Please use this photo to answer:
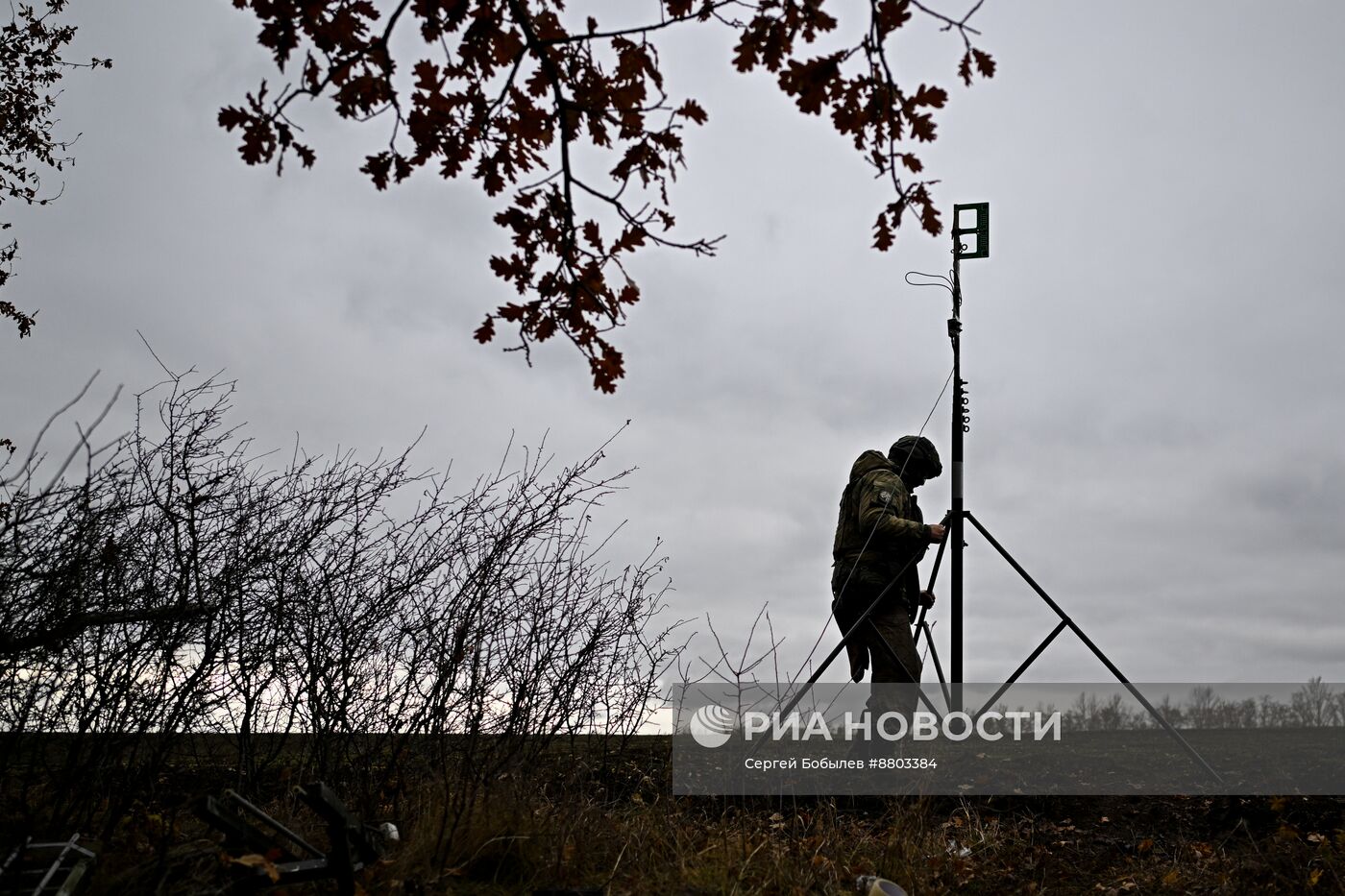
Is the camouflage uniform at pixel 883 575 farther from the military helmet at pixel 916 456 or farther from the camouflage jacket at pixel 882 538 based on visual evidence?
the military helmet at pixel 916 456

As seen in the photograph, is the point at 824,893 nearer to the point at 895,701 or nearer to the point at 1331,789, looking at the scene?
the point at 895,701

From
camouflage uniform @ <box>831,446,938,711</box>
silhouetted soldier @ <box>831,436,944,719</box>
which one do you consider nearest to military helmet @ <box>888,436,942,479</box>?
silhouetted soldier @ <box>831,436,944,719</box>

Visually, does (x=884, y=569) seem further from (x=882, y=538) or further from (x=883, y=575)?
(x=882, y=538)

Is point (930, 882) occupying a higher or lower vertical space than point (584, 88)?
lower

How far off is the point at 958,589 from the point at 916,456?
1230mm

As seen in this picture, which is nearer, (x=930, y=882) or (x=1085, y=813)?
(x=930, y=882)

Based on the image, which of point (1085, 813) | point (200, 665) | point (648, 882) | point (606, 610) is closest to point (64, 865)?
point (200, 665)

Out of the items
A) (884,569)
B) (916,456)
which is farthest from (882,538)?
(916,456)

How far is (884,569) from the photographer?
23.4 feet

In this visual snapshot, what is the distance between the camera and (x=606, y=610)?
558cm

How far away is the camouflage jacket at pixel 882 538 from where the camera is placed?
6934 mm

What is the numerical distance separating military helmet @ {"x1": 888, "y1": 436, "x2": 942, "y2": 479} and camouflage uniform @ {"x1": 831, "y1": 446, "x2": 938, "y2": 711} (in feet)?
0.62

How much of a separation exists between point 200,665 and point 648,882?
86.4 inches

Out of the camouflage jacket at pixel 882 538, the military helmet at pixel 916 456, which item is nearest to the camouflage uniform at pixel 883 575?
the camouflage jacket at pixel 882 538
